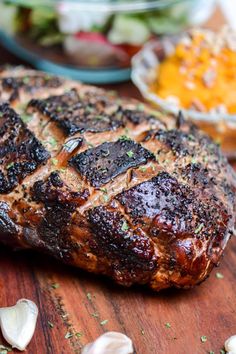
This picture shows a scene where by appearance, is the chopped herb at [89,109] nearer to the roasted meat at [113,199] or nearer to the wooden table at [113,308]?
the roasted meat at [113,199]

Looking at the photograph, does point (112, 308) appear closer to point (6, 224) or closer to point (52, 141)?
point (6, 224)

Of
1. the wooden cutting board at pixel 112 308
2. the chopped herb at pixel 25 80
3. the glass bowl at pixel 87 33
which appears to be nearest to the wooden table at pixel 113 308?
the wooden cutting board at pixel 112 308

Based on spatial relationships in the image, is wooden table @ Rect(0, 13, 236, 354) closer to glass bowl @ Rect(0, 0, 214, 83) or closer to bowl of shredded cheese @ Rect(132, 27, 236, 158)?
bowl of shredded cheese @ Rect(132, 27, 236, 158)

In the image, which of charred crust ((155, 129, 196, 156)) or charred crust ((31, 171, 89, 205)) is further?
→ charred crust ((155, 129, 196, 156))

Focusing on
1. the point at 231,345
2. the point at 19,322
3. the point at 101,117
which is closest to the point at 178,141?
the point at 101,117

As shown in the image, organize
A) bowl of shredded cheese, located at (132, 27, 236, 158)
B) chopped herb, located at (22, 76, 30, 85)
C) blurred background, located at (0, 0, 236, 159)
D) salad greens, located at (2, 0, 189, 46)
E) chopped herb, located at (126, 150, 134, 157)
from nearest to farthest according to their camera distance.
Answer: chopped herb, located at (126, 150, 134, 157) → chopped herb, located at (22, 76, 30, 85) → bowl of shredded cheese, located at (132, 27, 236, 158) → blurred background, located at (0, 0, 236, 159) → salad greens, located at (2, 0, 189, 46)

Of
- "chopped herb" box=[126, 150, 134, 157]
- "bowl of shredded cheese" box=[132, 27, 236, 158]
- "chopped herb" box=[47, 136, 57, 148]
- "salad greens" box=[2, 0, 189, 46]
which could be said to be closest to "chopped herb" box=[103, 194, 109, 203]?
"chopped herb" box=[126, 150, 134, 157]

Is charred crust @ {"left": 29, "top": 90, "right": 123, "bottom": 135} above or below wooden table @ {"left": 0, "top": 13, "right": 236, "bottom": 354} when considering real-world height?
above
